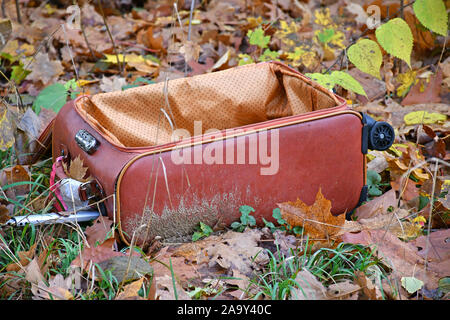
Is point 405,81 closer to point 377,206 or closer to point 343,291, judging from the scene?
point 377,206

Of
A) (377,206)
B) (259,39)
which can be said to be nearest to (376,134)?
(377,206)

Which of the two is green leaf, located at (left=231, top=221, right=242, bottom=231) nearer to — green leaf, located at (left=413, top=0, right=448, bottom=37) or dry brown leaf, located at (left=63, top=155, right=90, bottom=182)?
dry brown leaf, located at (left=63, top=155, right=90, bottom=182)

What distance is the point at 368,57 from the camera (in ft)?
6.17

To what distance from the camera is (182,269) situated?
138 cm

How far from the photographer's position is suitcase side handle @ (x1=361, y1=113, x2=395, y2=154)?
1.60 metres

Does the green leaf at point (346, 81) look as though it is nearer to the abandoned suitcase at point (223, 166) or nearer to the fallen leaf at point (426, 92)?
the abandoned suitcase at point (223, 166)

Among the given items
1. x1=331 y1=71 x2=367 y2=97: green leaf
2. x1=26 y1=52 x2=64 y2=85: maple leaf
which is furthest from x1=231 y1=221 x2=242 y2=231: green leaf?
x1=26 y1=52 x2=64 y2=85: maple leaf

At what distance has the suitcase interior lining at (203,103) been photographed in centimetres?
189

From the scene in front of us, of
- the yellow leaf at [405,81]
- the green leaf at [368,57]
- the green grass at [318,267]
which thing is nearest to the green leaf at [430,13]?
the green leaf at [368,57]

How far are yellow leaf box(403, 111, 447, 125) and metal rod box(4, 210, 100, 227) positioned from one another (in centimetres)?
145

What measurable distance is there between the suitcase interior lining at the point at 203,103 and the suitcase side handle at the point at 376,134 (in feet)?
1.08


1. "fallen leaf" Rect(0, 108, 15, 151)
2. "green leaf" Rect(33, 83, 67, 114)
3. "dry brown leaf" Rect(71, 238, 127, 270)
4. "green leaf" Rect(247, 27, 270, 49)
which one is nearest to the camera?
"dry brown leaf" Rect(71, 238, 127, 270)

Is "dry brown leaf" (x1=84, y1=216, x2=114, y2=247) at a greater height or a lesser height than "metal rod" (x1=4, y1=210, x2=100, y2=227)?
lesser
